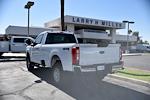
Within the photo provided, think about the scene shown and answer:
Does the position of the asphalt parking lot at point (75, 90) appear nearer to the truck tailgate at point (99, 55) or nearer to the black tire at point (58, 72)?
the black tire at point (58, 72)

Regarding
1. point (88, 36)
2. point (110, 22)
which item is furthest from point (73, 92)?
point (110, 22)

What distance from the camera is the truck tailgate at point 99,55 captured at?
733 centimetres

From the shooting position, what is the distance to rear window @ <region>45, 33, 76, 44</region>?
32.8 feet

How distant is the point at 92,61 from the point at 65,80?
1652mm

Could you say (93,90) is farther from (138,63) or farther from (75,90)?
(138,63)

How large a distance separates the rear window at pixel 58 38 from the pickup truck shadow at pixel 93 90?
205 centimetres

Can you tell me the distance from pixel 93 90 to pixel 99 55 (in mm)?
1253

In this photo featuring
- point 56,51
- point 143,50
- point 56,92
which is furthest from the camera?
point 143,50

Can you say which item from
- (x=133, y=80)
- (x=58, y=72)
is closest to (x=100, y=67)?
(x=58, y=72)

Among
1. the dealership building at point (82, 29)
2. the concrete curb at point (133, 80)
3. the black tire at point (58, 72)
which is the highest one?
the dealership building at point (82, 29)

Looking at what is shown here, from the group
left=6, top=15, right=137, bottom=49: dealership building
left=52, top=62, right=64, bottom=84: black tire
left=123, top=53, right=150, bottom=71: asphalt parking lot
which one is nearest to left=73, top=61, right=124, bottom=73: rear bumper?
left=52, top=62, right=64, bottom=84: black tire

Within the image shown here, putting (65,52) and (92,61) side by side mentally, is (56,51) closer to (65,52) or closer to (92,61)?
(65,52)

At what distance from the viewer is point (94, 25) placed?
47969mm

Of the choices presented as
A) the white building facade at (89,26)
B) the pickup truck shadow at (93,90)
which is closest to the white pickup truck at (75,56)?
the pickup truck shadow at (93,90)
